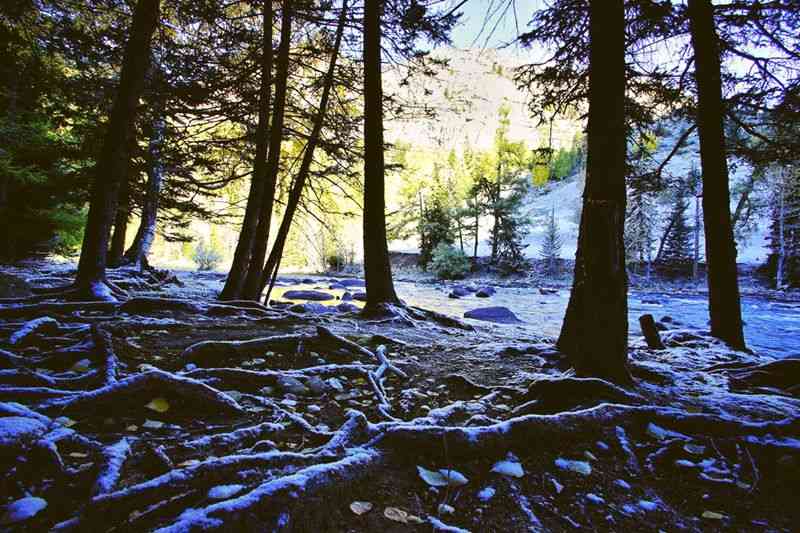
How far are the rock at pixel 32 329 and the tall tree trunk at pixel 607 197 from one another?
4820mm

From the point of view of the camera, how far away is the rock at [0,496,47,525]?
50.8 inches

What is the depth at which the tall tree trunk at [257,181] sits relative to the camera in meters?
7.33

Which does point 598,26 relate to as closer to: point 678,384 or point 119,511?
point 678,384

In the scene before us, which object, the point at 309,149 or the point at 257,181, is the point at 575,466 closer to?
the point at 257,181

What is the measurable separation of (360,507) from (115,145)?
575cm

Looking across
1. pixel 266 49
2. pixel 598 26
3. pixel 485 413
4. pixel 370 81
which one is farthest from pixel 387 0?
pixel 485 413

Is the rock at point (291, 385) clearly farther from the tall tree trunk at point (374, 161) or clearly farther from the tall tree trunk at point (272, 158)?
the tall tree trunk at point (272, 158)

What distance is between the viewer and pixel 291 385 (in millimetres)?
3057

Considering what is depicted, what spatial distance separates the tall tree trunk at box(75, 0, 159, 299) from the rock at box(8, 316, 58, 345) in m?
1.54

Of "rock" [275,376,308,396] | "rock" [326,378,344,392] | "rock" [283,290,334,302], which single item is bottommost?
"rock" [283,290,334,302]

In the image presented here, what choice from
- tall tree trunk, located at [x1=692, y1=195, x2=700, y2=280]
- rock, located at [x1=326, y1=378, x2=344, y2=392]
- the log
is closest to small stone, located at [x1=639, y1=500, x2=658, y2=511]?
rock, located at [x1=326, y1=378, x2=344, y2=392]

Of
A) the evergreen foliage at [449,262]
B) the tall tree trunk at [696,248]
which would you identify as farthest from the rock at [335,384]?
the tall tree trunk at [696,248]

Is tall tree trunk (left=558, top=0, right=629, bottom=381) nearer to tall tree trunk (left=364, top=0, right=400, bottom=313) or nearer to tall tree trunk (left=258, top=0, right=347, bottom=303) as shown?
tall tree trunk (left=364, top=0, right=400, bottom=313)

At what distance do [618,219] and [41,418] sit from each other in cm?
402
